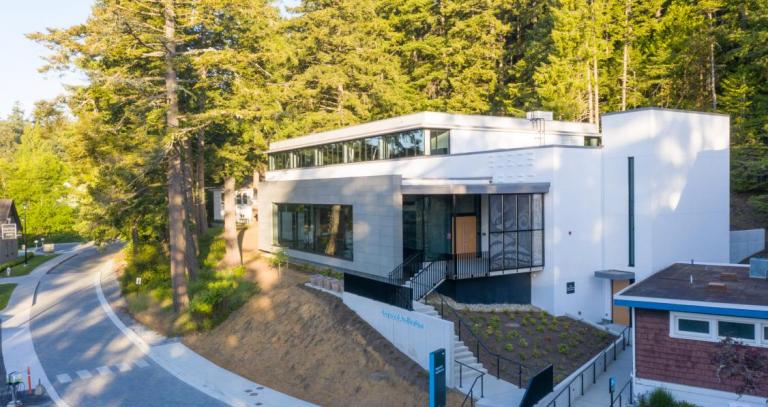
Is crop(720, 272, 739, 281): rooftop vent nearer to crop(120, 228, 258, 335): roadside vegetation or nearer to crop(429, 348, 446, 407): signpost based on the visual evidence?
crop(429, 348, 446, 407): signpost

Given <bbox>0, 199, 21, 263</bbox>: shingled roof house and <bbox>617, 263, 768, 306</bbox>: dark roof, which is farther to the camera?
<bbox>0, 199, 21, 263</bbox>: shingled roof house

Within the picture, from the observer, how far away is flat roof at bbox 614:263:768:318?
41.3 feet

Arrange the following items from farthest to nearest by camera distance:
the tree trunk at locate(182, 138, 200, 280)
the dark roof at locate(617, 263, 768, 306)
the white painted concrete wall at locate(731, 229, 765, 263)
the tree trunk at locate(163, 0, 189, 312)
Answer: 1. the tree trunk at locate(182, 138, 200, 280)
2. the white painted concrete wall at locate(731, 229, 765, 263)
3. the tree trunk at locate(163, 0, 189, 312)
4. the dark roof at locate(617, 263, 768, 306)

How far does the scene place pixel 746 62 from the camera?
35.7 m

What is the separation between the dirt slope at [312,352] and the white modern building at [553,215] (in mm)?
1900

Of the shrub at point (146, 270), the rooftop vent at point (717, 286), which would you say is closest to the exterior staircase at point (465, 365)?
the rooftop vent at point (717, 286)

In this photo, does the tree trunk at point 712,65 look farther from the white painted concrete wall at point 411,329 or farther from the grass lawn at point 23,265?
the grass lawn at point 23,265

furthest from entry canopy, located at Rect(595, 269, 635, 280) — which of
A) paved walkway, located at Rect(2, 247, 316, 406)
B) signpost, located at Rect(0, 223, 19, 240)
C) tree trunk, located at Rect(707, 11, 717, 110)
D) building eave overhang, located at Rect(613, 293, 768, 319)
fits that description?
signpost, located at Rect(0, 223, 19, 240)

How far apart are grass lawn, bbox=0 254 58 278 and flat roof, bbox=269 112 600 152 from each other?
91.0ft

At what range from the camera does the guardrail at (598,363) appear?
13650mm

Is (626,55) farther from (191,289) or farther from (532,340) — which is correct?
(191,289)

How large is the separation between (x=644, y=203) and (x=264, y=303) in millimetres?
15073

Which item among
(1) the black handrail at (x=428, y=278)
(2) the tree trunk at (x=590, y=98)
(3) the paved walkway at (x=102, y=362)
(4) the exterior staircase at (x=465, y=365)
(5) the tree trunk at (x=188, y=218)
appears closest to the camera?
(4) the exterior staircase at (x=465, y=365)

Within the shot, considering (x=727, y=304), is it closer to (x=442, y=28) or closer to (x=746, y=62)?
A: (x=746, y=62)
